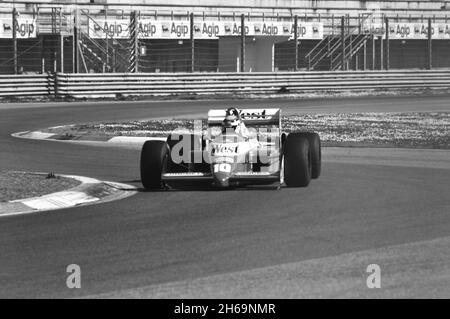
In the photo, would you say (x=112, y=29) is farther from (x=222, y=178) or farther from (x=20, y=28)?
(x=222, y=178)

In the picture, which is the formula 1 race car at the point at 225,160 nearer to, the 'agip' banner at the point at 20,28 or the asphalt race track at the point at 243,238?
the asphalt race track at the point at 243,238

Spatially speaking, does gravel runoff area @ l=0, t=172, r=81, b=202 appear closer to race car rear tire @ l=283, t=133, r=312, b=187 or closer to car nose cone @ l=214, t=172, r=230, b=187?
car nose cone @ l=214, t=172, r=230, b=187

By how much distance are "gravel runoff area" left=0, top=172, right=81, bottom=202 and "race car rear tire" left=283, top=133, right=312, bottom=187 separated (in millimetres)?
2609

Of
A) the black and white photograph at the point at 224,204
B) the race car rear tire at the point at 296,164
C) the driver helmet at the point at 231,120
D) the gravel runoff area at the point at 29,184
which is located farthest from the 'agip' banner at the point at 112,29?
the race car rear tire at the point at 296,164

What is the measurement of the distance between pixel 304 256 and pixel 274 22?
34849mm

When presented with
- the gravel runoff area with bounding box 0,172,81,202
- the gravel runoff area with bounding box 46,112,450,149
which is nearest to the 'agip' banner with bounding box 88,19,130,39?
the gravel runoff area with bounding box 46,112,450,149

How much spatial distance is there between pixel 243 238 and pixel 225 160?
3962 mm

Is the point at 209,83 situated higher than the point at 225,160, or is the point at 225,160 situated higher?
the point at 209,83

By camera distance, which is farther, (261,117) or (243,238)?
(261,117)

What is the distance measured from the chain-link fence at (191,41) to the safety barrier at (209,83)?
1.51 ft

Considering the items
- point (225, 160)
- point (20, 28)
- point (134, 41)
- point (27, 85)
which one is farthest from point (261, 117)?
point (20, 28)

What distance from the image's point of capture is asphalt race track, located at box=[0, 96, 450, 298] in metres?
8.02

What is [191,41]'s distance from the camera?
3891cm

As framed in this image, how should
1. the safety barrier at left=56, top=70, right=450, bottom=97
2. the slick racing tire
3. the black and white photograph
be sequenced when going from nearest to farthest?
the black and white photograph < the slick racing tire < the safety barrier at left=56, top=70, right=450, bottom=97
